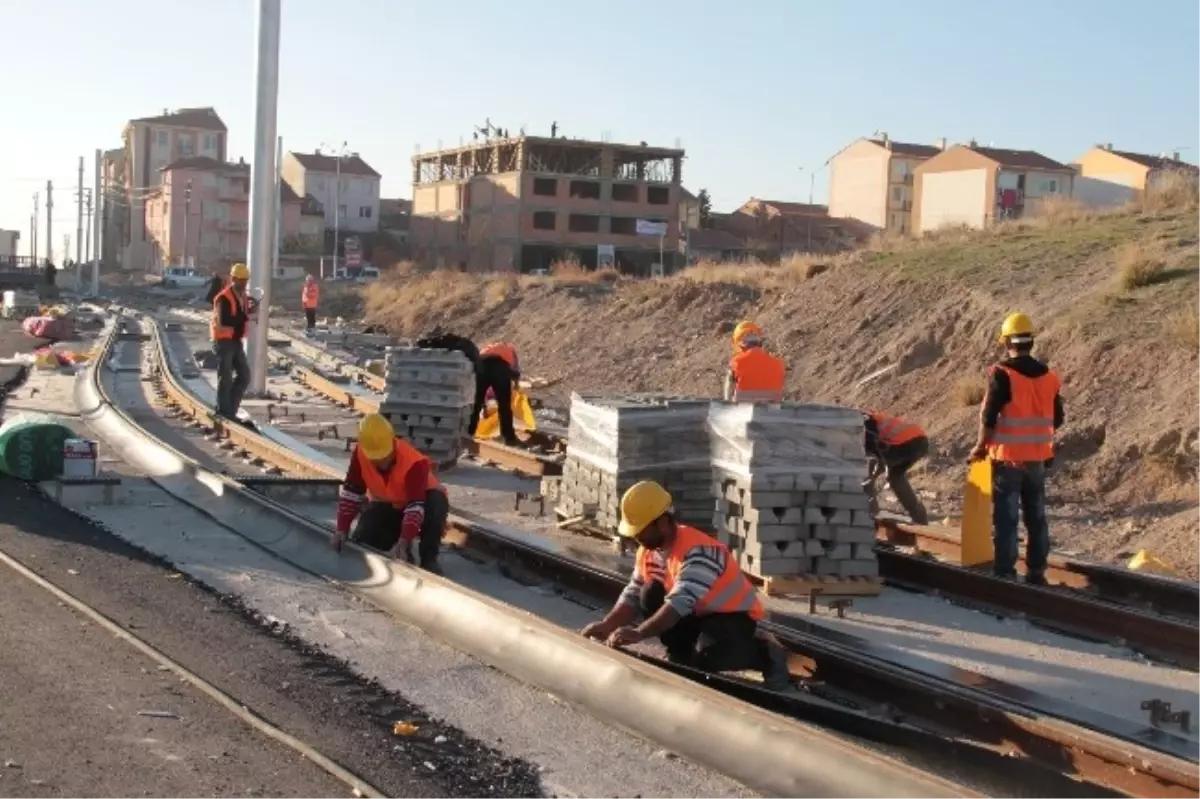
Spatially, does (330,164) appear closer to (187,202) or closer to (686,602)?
(187,202)

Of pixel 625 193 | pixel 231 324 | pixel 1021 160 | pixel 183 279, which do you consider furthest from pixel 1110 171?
pixel 231 324

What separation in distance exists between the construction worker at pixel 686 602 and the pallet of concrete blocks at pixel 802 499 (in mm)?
2422

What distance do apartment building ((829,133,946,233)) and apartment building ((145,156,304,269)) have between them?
38.8m

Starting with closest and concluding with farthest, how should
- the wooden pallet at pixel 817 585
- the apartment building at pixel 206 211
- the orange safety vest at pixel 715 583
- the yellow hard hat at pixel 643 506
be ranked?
the yellow hard hat at pixel 643 506, the orange safety vest at pixel 715 583, the wooden pallet at pixel 817 585, the apartment building at pixel 206 211

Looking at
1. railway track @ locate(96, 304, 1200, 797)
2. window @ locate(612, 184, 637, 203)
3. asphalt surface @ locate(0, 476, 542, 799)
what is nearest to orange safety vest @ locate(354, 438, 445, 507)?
asphalt surface @ locate(0, 476, 542, 799)

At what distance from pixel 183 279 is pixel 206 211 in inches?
1073

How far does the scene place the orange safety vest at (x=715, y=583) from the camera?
7973mm

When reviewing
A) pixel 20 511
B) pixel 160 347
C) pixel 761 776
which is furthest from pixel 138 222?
pixel 761 776

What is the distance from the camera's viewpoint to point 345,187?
12456cm

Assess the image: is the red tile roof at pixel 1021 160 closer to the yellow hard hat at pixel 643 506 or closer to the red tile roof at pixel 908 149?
the red tile roof at pixel 908 149

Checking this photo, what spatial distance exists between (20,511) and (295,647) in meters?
5.35

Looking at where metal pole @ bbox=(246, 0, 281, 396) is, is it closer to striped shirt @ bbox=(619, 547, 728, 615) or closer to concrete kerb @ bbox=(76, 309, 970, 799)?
concrete kerb @ bbox=(76, 309, 970, 799)

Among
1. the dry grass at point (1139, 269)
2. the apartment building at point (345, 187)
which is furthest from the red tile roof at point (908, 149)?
the dry grass at point (1139, 269)

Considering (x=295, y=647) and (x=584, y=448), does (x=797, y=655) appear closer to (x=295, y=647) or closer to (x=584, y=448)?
(x=295, y=647)
